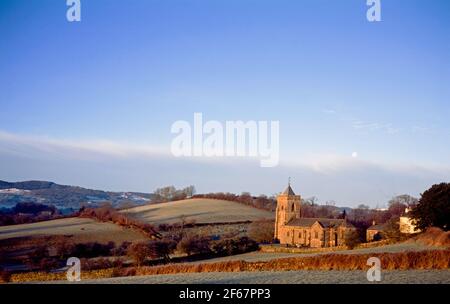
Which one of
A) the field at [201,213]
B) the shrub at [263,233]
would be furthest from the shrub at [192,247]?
the field at [201,213]

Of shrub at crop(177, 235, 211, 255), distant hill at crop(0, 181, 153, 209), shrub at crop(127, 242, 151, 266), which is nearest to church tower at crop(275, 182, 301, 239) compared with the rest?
shrub at crop(177, 235, 211, 255)

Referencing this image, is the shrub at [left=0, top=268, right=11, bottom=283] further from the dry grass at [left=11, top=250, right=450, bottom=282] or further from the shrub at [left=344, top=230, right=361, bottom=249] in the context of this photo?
the shrub at [left=344, top=230, right=361, bottom=249]

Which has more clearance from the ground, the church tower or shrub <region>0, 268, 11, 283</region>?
the church tower

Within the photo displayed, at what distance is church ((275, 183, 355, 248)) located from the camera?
58.1 metres

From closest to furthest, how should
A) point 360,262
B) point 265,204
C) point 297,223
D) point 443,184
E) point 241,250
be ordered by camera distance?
point 360,262 < point 443,184 < point 241,250 < point 297,223 < point 265,204

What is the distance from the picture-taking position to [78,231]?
5688cm

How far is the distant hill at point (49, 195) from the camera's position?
325 ft

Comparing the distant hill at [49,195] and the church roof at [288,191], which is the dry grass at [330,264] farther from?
the distant hill at [49,195]

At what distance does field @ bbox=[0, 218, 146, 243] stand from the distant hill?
3375 centimetres

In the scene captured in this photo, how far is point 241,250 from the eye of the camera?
1880 inches

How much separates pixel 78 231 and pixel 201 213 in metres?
32.1
